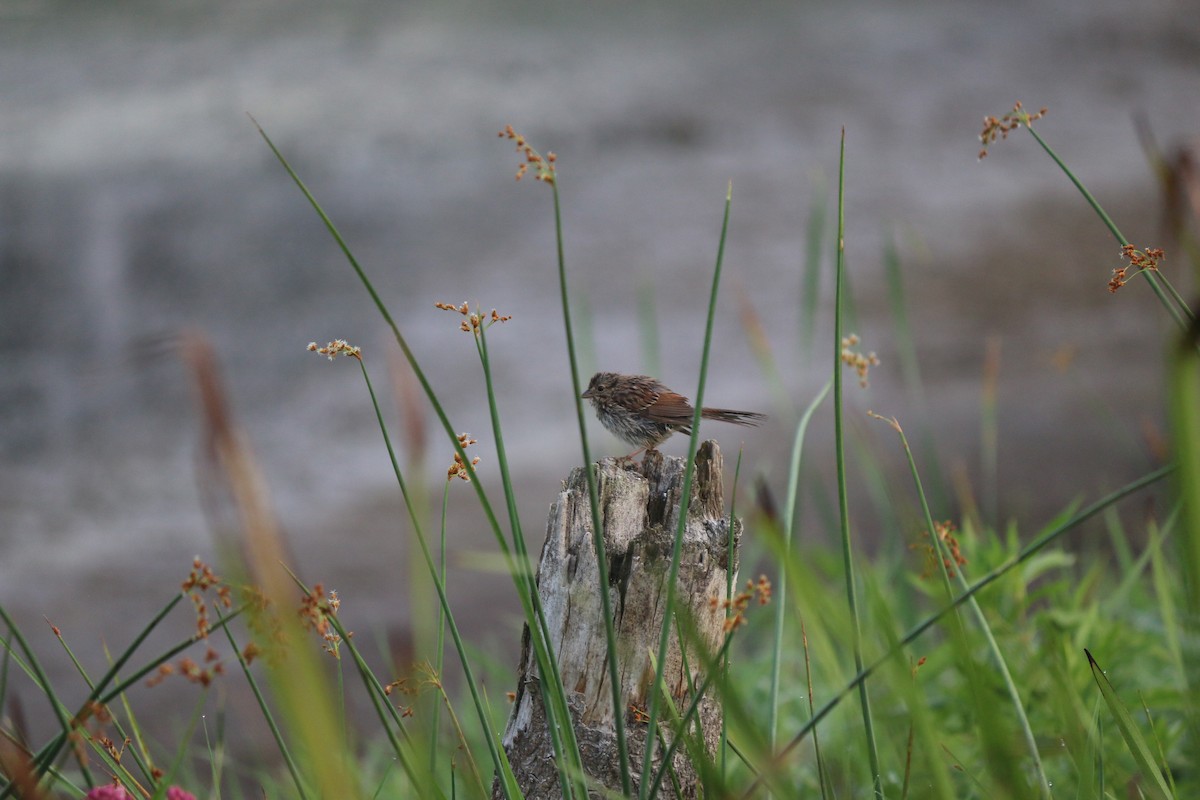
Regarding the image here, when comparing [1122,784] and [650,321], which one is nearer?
[1122,784]

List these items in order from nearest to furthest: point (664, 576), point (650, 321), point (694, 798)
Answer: point (664, 576)
point (694, 798)
point (650, 321)

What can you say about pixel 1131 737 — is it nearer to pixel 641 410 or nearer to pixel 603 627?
pixel 603 627

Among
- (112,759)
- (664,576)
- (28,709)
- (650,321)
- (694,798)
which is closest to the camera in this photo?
(112,759)

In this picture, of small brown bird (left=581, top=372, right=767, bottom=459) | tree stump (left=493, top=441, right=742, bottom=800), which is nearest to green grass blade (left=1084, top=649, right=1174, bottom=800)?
tree stump (left=493, top=441, right=742, bottom=800)

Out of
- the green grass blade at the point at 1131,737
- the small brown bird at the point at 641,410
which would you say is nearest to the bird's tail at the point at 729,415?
the small brown bird at the point at 641,410

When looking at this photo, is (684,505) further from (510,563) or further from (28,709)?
(28,709)

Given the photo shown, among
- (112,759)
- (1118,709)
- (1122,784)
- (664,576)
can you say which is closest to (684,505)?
(664,576)

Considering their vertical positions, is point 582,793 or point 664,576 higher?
point 664,576

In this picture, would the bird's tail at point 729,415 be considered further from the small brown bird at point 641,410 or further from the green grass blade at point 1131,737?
the green grass blade at point 1131,737
